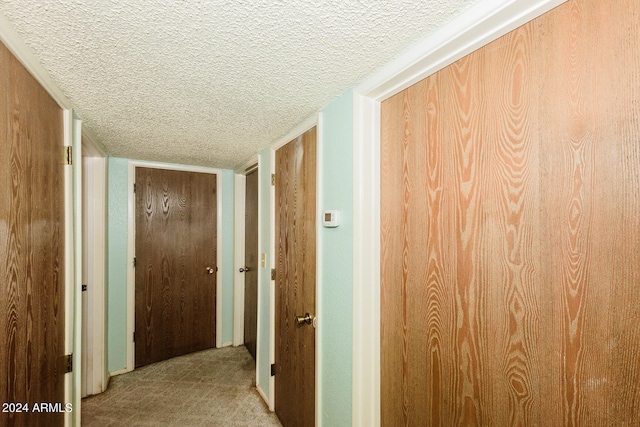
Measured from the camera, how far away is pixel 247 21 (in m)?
0.88

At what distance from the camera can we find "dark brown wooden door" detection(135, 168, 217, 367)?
2.95 meters

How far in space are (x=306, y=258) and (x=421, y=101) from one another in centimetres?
112

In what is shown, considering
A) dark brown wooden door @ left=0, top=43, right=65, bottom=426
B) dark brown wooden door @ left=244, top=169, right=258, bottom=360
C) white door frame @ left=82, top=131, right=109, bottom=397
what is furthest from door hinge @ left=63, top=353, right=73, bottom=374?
dark brown wooden door @ left=244, top=169, right=258, bottom=360

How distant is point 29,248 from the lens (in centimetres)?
107

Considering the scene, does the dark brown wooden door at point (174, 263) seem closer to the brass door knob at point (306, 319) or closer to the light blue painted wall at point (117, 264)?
the light blue painted wall at point (117, 264)

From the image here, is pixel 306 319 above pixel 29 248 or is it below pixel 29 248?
below

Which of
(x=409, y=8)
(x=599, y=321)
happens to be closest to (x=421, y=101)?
(x=409, y=8)

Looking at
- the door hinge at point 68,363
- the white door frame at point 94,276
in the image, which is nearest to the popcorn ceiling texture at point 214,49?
the white door frame at point 94,276

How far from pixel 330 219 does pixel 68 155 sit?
141cm

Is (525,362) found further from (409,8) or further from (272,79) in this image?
(272,79)

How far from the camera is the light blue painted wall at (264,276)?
2398 millimetres

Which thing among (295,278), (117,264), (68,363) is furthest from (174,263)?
(295,278)

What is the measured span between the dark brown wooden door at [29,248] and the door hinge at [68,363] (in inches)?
1.8

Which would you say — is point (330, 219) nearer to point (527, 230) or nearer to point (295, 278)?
point (295, 278)
